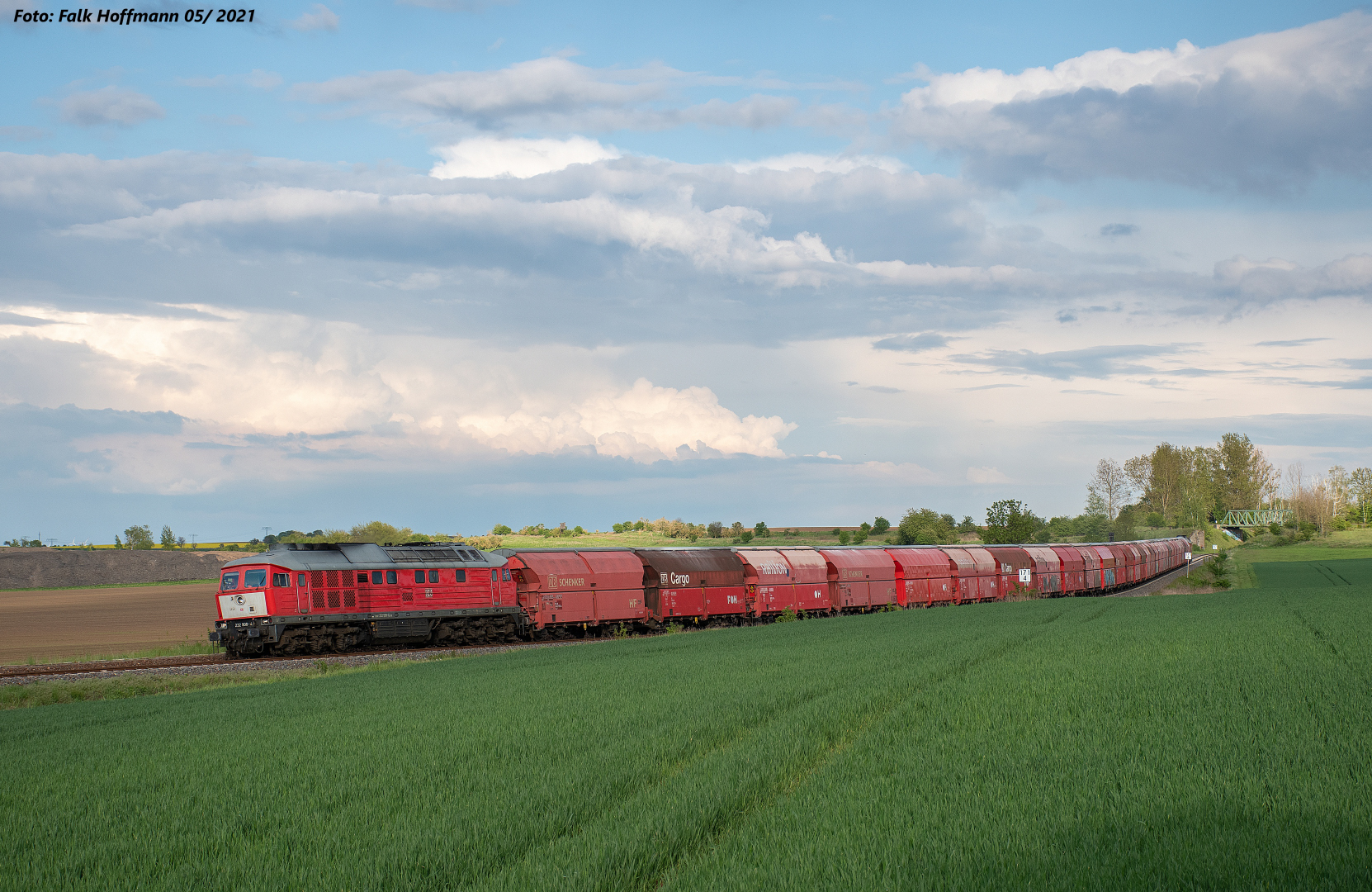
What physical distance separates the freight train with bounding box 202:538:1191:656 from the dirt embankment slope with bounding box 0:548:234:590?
315 feet

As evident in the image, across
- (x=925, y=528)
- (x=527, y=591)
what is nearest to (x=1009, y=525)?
(x=925, y=528)

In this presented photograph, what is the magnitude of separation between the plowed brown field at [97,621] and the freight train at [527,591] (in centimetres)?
1036

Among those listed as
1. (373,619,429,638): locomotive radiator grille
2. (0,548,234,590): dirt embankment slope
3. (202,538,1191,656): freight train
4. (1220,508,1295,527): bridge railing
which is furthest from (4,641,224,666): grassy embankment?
(1220,508,1295,527): bridge railing

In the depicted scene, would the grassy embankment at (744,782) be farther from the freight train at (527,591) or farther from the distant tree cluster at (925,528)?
the distant tree cluster at (925,528)

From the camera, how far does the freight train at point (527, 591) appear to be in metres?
38.3

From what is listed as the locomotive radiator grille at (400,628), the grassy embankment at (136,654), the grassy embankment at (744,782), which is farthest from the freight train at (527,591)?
the grassy embankment at (744,782)

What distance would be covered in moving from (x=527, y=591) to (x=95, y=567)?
401 feet

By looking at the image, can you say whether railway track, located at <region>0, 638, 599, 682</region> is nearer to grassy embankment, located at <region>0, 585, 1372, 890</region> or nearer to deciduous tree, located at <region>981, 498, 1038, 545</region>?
grassy embankment, located at <region>0, 585, 1372, 890</region>

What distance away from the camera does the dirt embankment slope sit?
419ft

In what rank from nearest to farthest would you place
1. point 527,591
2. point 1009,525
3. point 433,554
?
point 433,554 < point 527,591 < point 1009,525

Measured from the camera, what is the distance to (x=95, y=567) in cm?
13675

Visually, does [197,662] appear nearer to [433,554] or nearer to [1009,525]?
[433,554]

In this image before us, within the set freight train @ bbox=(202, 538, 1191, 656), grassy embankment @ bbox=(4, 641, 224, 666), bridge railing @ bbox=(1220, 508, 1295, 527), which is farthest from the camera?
bridge railing @ bbox=(1220, 508, 1295, 527)

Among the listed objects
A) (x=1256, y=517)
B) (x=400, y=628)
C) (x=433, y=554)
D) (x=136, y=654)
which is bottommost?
(x=1256, y=517)
